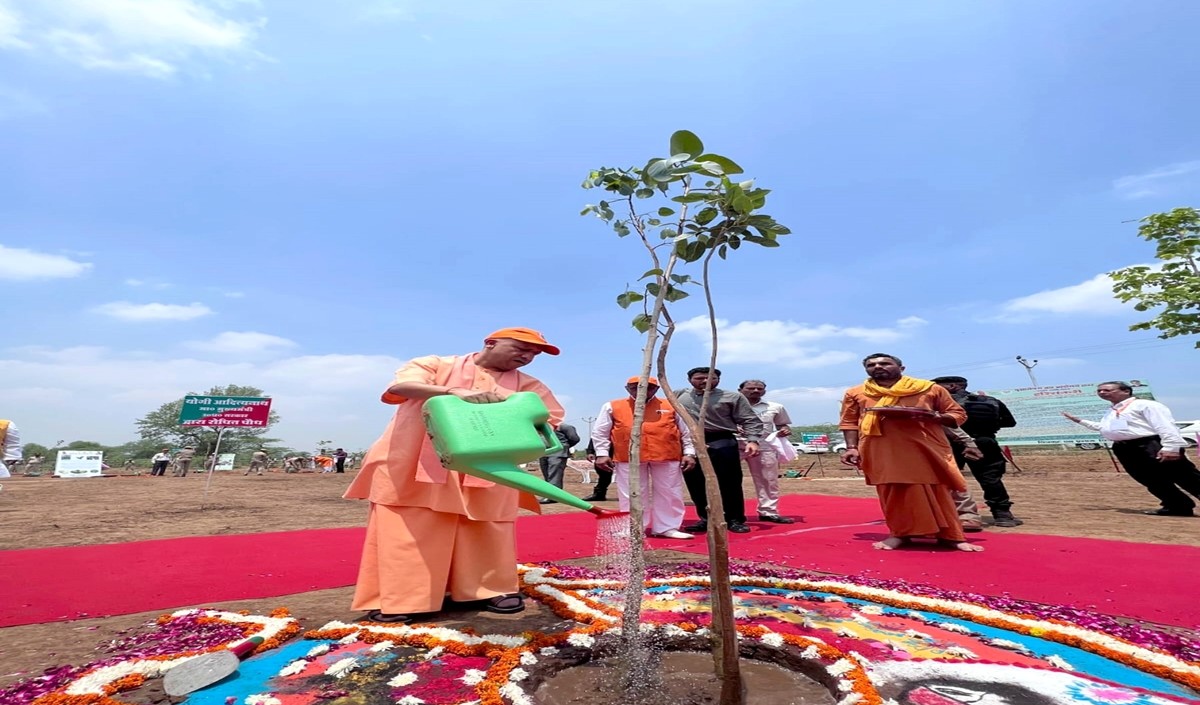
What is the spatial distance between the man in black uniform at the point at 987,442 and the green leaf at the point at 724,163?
477 centimetres

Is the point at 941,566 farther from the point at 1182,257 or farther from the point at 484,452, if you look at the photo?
the point at 1182,257

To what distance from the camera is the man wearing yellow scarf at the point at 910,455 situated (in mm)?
4102

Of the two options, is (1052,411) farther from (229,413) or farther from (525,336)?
(229,413)

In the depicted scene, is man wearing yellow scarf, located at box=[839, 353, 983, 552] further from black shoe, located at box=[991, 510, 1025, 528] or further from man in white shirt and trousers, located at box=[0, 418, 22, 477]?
man in white shirt and trousers, located at box=[0, 418, 22, 477]

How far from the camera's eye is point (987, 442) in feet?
17.9

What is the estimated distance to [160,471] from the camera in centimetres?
2141

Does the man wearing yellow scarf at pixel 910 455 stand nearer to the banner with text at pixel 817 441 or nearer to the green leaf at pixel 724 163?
the green leaf at pixel 724 163

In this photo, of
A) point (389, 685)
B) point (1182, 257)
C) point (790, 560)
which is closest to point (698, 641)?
point (389, 685)

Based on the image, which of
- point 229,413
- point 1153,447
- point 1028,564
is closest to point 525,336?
point 1028,564

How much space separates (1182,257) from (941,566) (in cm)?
1602

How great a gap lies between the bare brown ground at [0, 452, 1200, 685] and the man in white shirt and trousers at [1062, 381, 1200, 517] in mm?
366

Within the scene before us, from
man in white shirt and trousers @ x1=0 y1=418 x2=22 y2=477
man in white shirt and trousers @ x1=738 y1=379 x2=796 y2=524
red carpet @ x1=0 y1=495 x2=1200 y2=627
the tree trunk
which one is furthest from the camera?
man in white shirt and trousers @ x1=0 y1=418 x2=22 y2=477

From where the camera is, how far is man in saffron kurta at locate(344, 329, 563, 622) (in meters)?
2.50

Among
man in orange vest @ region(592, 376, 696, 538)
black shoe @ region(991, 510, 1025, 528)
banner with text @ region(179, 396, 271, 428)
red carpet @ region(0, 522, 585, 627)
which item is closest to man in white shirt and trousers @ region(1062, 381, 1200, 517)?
black shoe @ region(991, 510, 1025, 528)
